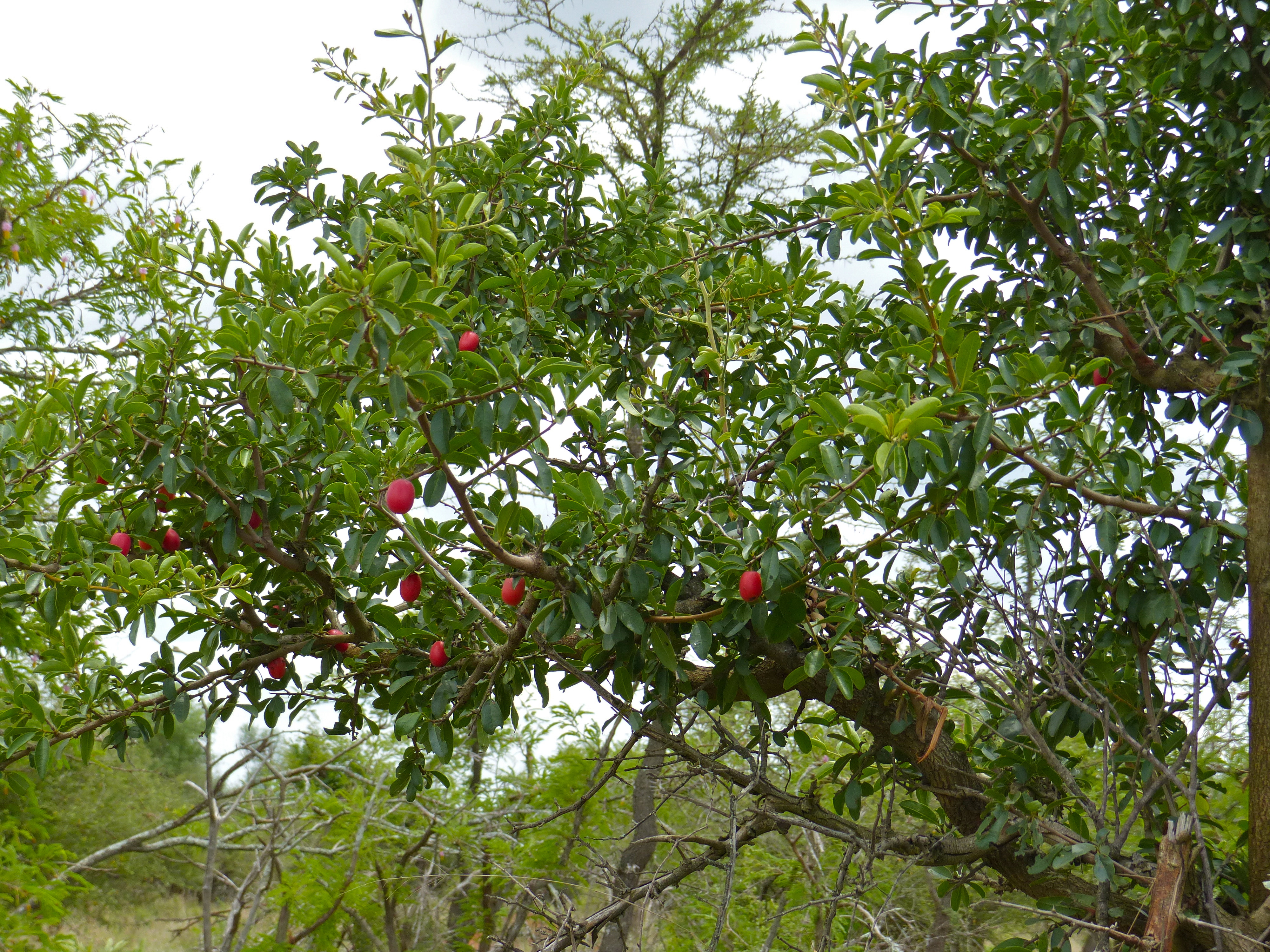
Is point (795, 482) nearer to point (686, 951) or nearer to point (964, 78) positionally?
point (964, 78)

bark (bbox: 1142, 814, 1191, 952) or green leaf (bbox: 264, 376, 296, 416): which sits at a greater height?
green leaf (bbox: 264, 376, 296, 416)

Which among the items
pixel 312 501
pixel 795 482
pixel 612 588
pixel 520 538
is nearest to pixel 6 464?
pixel 312 501

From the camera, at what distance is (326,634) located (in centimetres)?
261

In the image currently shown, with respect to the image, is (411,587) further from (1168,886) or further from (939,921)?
(939,921)

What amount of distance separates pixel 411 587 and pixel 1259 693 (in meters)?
2.21

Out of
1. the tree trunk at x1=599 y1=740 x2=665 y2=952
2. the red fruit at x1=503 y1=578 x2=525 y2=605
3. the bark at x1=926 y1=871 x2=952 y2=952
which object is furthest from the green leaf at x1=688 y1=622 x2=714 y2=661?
the bark at x1=926 y1=871 x2=952 y2=952

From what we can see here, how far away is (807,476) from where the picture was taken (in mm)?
1896

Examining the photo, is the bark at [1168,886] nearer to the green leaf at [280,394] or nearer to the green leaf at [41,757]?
the green leaf at [280,394]

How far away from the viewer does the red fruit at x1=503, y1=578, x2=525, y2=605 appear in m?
2.12

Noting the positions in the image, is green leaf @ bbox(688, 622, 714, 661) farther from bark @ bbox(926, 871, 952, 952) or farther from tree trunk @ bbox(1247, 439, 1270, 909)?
bark @ bbox(926, 871, 952, 952)

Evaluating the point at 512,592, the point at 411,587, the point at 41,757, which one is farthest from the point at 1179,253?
the point at 41,757

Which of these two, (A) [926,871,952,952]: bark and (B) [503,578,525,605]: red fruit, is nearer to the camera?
(B) [503,578,525,605]: red fruit

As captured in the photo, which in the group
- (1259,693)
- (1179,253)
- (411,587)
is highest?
(1179,253)

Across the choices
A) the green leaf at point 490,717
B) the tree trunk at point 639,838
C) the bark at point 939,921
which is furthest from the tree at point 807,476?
the tree trunk at point 639,838
